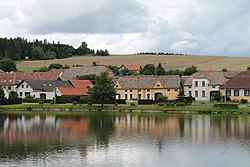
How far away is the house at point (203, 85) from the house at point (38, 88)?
2519 cm

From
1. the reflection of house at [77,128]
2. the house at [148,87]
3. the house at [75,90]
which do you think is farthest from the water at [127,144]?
the house at [75,90]

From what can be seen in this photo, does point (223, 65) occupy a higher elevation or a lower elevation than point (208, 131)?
higher

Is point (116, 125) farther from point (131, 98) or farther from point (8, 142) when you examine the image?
point (131, 98)

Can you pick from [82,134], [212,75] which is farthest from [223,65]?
[82,134]

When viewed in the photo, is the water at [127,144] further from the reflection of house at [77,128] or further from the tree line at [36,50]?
the tree line at [36,50]

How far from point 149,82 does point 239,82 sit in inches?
701

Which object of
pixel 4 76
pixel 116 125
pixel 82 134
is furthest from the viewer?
pixel 4 76

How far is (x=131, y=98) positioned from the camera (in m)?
88.7

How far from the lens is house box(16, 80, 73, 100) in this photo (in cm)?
9056

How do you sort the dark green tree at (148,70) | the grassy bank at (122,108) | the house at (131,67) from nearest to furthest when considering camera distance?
the grassy bank at (122,108)
the dark green tree at (148,70)
the house at (131,67)

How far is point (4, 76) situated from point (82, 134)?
69.2 m

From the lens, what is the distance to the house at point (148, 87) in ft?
282

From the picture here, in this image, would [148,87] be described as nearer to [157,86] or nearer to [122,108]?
[157,86]

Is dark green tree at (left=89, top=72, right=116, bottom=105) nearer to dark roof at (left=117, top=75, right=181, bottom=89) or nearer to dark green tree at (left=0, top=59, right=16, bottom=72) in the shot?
dark roof at (left=117, top=75, right=181, bottom=89)
